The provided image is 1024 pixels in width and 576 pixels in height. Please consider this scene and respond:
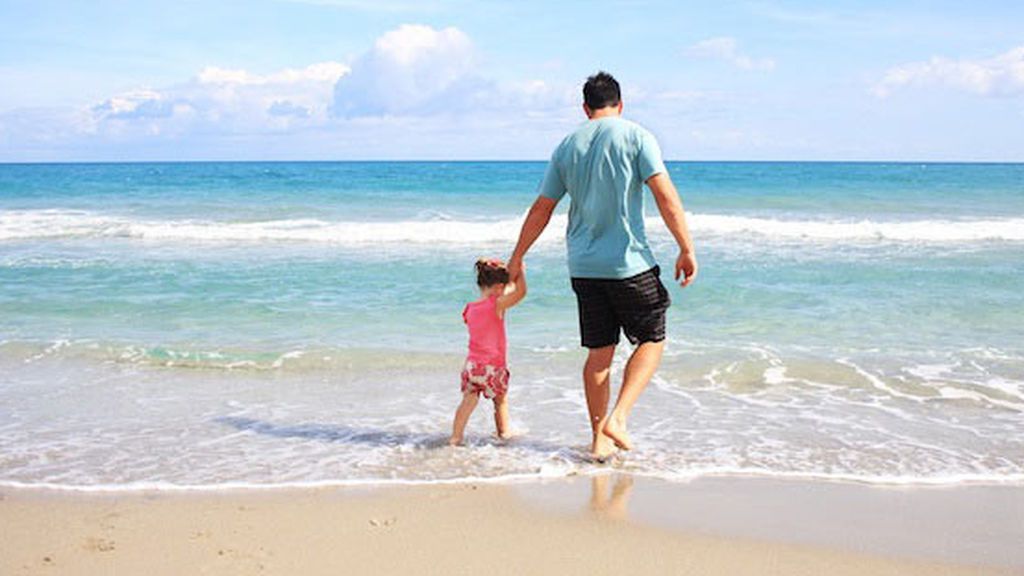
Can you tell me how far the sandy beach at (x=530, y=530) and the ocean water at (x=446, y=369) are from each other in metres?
0.26

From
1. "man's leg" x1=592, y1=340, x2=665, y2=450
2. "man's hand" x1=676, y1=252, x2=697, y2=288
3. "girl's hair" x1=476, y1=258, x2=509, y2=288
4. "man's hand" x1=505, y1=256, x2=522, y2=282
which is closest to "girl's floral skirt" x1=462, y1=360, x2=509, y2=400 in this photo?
"girl's hair" x1=476, y1=258, x2=509, y2=288

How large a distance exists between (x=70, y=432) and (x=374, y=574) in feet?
9.65

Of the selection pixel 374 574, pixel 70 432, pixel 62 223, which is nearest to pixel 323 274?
pixel 70 432

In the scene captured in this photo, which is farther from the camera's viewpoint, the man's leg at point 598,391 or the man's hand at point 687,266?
the man's leg at point 598,391

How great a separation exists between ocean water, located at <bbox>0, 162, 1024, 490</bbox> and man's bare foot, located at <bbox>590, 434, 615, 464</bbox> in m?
0.07

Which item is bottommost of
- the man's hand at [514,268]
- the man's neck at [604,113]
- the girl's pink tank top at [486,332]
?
the girl's pink tank top at [486,332]

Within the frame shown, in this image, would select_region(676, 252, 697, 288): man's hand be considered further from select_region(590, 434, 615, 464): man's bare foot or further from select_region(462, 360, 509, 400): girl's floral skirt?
select_region(462, 360, 509, 400): girl's floral skirt

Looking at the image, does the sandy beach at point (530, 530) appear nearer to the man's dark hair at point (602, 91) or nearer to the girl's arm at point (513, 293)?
the girl's arm at point (513, 293)

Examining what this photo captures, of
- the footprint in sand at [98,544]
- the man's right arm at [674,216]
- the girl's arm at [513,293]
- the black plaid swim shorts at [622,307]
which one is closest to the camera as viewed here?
the footprint in sand at [98,544]

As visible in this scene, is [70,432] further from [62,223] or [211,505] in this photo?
[62,223]

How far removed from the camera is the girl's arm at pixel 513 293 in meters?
4.98

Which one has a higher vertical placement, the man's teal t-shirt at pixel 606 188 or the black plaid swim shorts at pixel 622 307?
the man's teal t-shirt at pixel 606 188

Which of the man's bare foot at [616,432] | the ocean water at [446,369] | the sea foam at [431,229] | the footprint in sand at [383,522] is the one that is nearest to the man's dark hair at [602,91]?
the man's bare foot at [616,432]

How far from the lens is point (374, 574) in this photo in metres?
3.43
